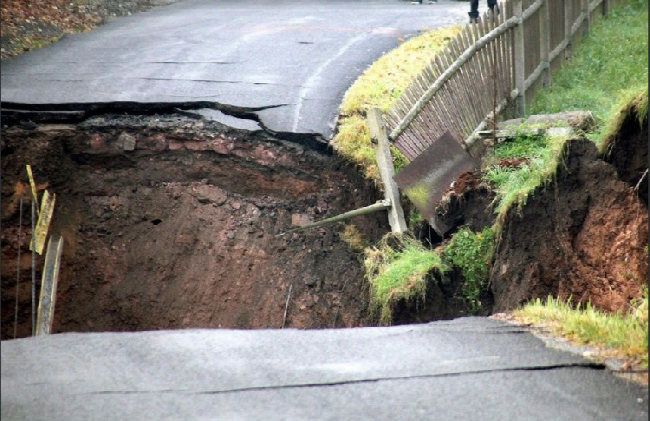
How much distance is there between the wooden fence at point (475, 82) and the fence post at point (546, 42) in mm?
16

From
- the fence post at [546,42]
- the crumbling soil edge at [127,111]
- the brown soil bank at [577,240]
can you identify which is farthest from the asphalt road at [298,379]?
the fence post at [546,42]

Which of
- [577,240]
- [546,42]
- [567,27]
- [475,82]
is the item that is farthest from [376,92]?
[577,240]

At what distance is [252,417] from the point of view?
3.94m

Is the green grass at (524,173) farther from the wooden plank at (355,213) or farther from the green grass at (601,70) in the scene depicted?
the wooden plank at (355,213)

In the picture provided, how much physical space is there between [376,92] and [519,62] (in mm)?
1604

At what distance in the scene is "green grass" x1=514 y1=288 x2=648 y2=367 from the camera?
4586 mm

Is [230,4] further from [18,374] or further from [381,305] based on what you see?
[18,374]

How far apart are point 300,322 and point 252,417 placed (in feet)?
15.0

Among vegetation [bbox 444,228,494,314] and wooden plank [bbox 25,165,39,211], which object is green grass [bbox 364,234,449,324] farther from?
wooden plank [bbox 25,165,39,211]

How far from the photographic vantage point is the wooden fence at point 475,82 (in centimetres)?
847

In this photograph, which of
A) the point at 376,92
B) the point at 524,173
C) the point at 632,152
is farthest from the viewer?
the point at 376,92

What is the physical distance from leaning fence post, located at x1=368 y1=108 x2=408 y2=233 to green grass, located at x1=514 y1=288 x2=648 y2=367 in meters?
2.80

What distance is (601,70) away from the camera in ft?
34.3

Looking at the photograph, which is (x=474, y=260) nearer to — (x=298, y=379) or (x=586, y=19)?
(x=298, y=379)
